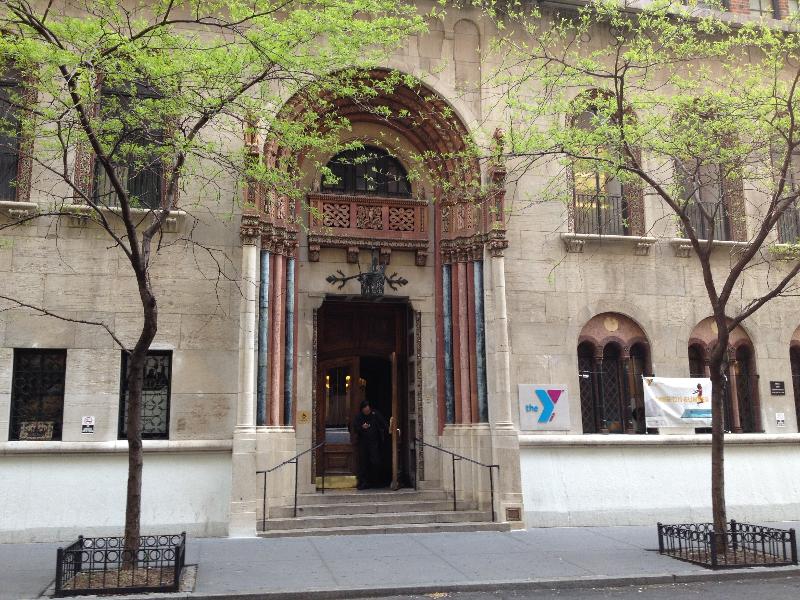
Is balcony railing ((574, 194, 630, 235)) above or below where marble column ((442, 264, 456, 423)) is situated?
above

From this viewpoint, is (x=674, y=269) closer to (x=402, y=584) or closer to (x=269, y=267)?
(x=269, y=267)

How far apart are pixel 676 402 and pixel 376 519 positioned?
6.74m

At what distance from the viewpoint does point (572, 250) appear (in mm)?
14945

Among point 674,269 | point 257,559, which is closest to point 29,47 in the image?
point 257,559

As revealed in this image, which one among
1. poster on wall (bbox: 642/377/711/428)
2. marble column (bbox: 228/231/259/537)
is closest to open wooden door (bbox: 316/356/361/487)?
marble column (bbox: 228/231/259/537)

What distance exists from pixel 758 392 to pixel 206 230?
12.1 metres

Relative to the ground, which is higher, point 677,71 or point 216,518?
point 677,71

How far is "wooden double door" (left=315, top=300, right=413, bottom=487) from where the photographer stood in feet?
50.9

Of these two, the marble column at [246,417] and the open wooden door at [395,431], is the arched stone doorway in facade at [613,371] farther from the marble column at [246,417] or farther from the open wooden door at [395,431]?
the marble column at [246,417]

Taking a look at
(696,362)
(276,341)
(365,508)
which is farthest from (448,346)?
(696,362)

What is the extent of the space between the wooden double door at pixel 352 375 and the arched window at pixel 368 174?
2.49m

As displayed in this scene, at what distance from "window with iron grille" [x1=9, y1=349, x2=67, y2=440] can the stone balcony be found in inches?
207

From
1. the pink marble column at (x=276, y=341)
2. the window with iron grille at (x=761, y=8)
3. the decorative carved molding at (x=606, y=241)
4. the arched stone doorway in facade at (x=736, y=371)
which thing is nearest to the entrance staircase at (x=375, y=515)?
the pink marble column at (x=276, y=341)

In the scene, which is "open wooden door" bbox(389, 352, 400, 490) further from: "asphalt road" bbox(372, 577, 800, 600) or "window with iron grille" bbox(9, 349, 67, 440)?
"window with iron grille" bbox(9, 349, 67, 440)
